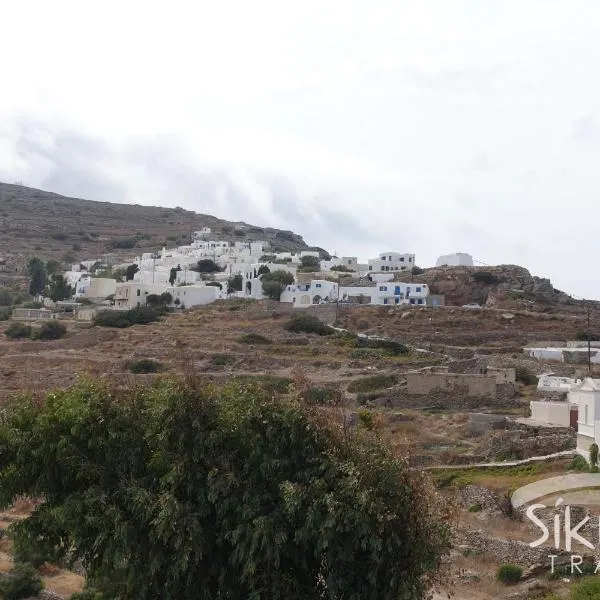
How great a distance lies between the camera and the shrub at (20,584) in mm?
11775

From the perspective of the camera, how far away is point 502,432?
65.2ft

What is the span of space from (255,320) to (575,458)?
98.1 feet

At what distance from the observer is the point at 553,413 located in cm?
2097

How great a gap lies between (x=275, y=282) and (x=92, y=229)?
63736mm

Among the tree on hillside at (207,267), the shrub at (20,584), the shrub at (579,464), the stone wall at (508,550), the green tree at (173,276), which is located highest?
the tree on hillside at (207,267)

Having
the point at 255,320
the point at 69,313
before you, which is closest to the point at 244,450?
the point at 255,320

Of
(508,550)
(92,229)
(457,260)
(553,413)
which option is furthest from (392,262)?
(92,229)

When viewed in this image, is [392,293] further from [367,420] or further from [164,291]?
[367,420]

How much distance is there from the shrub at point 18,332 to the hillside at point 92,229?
3677cm

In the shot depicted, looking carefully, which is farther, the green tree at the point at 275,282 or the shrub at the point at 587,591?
the green tree at the point at 275,282

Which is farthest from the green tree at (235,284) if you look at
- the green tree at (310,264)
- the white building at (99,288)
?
the white building at (99,288)

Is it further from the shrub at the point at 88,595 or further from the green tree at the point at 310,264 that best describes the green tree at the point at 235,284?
the shrub at the point at 88,595

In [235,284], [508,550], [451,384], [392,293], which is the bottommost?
[508,550]

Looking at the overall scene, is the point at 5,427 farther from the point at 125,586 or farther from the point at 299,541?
the point at 299,541
